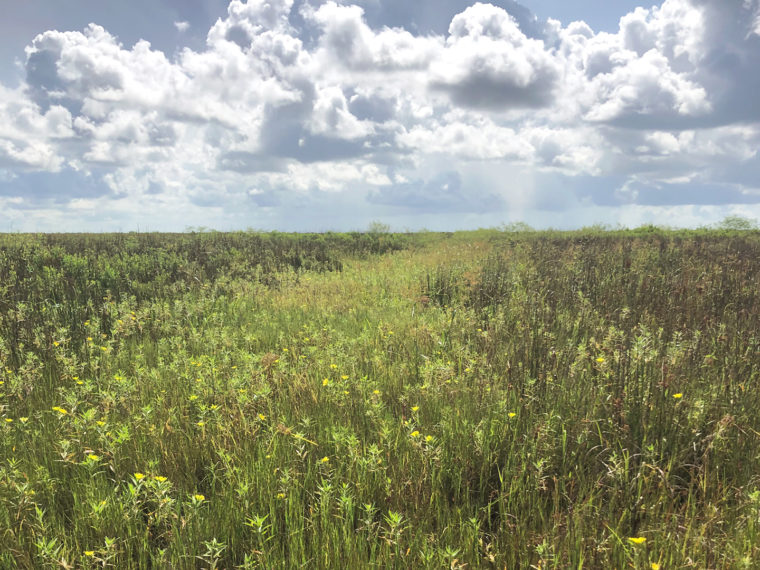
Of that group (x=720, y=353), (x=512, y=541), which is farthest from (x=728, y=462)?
(x=720, y=353)

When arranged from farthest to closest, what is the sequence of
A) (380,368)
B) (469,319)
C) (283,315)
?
(283,315)
(469,319)
(380,368)

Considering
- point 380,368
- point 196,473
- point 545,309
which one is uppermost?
point 545,309

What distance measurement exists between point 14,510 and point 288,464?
5.30 ft

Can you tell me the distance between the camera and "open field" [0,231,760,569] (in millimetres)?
2162

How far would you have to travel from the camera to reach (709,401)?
336 cm

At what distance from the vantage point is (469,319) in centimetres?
638

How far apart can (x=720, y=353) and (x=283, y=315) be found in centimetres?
624

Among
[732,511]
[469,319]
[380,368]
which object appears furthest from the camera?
[469,319]

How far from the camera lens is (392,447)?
2953 mm

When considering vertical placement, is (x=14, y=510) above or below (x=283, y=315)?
below

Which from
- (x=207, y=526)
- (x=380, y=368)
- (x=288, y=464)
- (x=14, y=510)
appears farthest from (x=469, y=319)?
(x=14, y=510)

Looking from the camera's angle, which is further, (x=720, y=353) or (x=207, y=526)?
(x=720, y=353)

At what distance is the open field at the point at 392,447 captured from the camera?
7.09 ft

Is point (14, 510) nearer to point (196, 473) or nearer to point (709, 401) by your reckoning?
point (196, 473)
